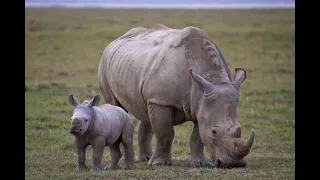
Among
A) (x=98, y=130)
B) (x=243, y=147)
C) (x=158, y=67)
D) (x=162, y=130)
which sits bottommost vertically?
(x=162, y=130)

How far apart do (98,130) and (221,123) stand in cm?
168

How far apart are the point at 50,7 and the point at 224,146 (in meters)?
65.1

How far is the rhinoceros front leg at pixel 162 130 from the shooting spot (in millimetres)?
10781

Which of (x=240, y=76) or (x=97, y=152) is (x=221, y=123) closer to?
(x=240, y=76)

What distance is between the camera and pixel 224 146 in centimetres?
970

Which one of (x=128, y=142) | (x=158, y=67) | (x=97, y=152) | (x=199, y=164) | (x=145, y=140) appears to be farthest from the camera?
(x=145, y=140)

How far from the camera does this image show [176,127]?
16.7m

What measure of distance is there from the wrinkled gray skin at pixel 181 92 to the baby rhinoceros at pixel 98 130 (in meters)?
0.70

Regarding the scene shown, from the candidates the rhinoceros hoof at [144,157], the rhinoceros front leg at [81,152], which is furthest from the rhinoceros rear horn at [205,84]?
the rhinoceros hoof at [144,157]

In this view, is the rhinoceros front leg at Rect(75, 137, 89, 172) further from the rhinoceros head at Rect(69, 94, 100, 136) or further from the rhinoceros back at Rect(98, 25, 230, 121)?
the rhinoceros back at Rect(98, 25, 230, 121)

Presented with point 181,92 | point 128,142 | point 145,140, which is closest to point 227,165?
point 181,92

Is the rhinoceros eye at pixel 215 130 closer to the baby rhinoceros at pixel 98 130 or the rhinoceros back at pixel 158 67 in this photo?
the rhinoceros back at pixel 158 67
